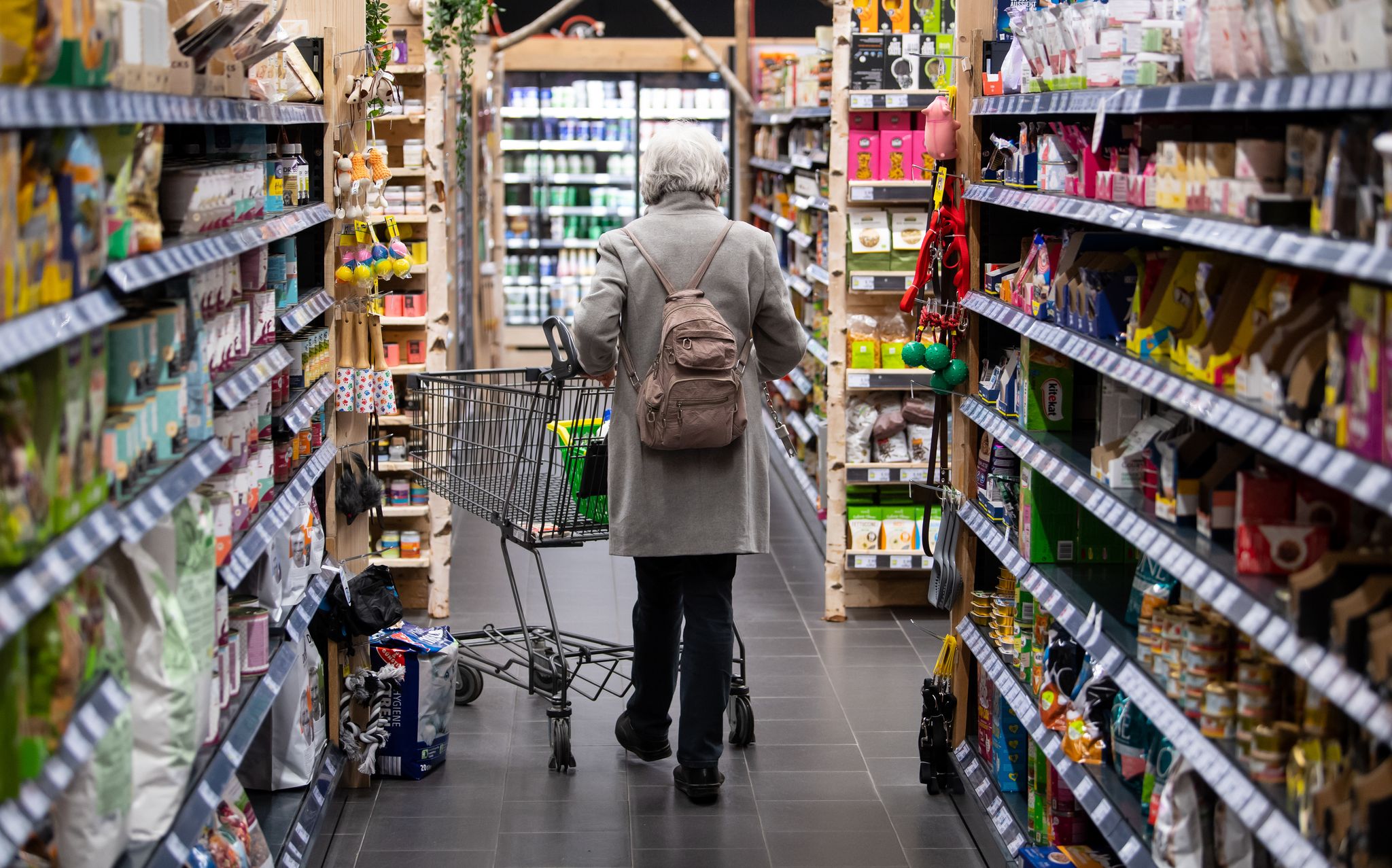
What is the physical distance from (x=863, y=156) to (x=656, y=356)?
2.44m

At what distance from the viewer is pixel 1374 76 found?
6.09 ft

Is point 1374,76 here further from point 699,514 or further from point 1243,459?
point 699,514

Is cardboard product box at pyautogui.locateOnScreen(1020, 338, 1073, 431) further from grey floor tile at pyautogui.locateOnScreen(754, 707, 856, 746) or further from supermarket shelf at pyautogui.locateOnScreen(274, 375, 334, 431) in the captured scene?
supermarket shelf at pyautogui.locateOnScreen(274, 375, 334, 431)

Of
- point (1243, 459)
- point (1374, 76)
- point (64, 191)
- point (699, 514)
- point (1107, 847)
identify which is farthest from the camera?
point (699, 514)

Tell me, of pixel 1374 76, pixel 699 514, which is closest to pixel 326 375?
pixel 699 514

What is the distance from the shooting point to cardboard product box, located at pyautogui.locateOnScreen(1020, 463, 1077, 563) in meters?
3.74

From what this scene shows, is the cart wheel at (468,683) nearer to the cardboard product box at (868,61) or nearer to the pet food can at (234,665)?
the pet food can at (234,665)

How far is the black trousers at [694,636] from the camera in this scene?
173 inches

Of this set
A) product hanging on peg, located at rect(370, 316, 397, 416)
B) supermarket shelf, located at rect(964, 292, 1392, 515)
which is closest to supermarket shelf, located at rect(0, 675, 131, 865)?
supermarket shelf, located at rect(964, 292, 1392, 515)

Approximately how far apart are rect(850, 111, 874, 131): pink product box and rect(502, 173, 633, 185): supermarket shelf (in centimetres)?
748

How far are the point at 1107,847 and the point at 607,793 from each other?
1535 mm

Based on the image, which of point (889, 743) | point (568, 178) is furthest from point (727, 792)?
point (568, 178)

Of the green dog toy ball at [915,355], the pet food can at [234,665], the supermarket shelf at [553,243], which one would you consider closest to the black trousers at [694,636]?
the green dog toy ball at [915,355]

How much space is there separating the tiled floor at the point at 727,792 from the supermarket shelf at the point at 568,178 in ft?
26.1
